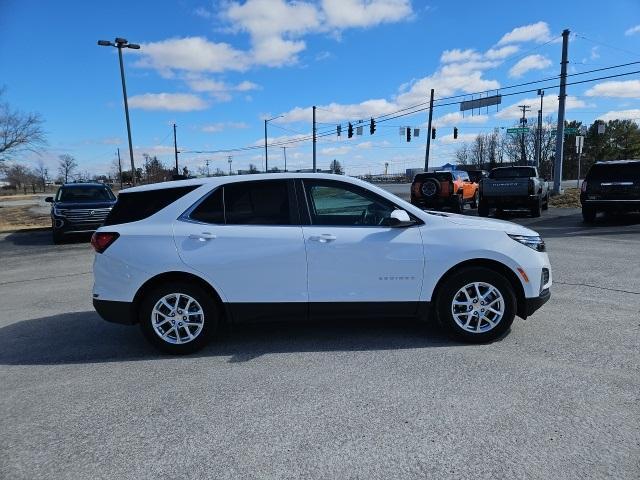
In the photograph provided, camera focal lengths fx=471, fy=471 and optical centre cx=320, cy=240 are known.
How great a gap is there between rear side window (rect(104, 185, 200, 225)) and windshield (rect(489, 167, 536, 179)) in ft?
50.6

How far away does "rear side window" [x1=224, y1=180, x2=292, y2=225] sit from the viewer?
453 centimetres

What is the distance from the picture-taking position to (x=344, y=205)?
183 inches

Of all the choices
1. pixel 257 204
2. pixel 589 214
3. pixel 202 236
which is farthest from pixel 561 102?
pixel 202 236

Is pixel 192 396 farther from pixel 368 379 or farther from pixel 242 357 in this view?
pixel 368 379

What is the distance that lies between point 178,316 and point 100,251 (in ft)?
3.16

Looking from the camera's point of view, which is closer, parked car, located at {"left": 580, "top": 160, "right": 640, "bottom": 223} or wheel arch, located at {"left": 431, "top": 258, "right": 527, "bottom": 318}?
wheel arch, located at {"left": 431, "top": 258, "right": 527, "bottom": 318}

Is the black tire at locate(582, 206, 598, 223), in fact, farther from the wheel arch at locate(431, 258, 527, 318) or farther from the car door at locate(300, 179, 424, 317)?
the car door at locate(300, 179, 424, 317)

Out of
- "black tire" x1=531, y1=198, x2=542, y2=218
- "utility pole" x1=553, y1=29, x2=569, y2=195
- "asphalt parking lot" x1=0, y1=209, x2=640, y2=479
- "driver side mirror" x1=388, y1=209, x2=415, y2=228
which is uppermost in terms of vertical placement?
"utility pole" x1=553, y1=29, x2=569, y2=195

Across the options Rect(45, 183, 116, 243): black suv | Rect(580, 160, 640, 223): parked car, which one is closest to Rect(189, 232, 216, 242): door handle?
Rect(45, 183, 116, 243): black suv

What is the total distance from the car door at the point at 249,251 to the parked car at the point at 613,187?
517 inches

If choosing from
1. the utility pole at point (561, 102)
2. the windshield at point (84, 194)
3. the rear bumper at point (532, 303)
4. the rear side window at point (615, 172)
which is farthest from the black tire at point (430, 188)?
the rear bumper at point (532, 303)

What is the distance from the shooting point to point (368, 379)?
3867mm

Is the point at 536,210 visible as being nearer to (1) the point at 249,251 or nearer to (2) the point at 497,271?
(2) the point at 497,271

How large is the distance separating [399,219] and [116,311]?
281cm
